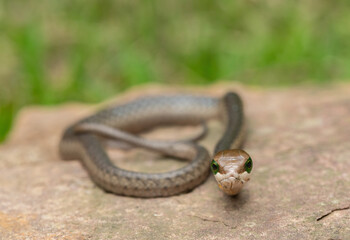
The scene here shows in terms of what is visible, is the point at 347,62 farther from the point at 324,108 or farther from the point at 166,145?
the point at 166,145

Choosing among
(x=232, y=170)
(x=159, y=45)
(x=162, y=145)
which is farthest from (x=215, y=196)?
(x=159, y=45)

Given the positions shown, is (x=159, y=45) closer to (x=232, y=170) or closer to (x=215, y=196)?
(x=215, y=196)

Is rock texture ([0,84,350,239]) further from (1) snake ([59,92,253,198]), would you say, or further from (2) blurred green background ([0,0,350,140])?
(2) blurred green background ([0,0,350,140])

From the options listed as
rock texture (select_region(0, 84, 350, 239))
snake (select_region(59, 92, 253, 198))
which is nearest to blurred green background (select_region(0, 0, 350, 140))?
snake (select_region(59, 92, 253, 198))

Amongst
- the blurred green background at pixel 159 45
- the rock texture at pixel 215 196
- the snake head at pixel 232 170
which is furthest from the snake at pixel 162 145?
the blurred green background at pixel 159 45

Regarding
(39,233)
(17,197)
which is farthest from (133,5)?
(39,233)

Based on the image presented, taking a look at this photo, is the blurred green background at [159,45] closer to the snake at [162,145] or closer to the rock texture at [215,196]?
the snake at [162,145]
